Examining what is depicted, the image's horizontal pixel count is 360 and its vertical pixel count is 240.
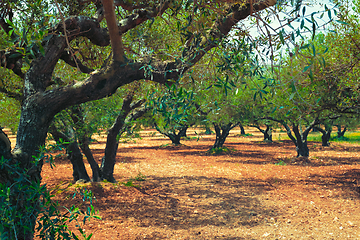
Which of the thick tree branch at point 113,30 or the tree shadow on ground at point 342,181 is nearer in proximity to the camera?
the thick tree branch at point 113,30

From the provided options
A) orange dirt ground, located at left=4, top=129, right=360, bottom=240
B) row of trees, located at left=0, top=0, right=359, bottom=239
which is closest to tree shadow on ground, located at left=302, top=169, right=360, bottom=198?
orange dirt ground, located at left=4, top=129, right=360, bottom=240

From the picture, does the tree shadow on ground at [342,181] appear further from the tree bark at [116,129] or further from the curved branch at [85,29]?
the curved branch at [85,29]

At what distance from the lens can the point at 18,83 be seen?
9281 millimetres

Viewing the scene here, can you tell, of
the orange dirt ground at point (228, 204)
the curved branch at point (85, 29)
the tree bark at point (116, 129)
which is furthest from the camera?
the tree bark at point (116, 129)

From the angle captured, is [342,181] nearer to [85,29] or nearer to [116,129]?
[116,129]

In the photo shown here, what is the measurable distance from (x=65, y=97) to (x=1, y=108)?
14080mm

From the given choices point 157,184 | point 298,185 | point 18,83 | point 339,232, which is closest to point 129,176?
point 157,184

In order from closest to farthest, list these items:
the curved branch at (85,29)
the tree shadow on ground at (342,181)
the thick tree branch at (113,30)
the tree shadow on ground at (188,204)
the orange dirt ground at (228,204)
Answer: the thick tree branch at (113,30) → the curved branch at (85,29) → the orange dirt ground at (228,204) → the tree shadow on ground at (188,204) → the tree shadow on ground at (342,181)

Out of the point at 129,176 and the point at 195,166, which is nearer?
the point at 129,176

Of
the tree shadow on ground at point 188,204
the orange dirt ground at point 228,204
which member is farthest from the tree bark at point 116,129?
the tree shadow on ground at point 188,204

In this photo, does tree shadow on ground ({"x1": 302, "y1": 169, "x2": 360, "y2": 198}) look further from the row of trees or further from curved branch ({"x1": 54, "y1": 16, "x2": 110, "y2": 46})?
curved branch ({"x1": 54, "y1": 16, "x2": 110, "y2": 46})

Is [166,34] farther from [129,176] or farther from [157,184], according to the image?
[129,176]

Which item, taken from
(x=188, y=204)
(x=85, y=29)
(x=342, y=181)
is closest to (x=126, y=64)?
(x=85, y=29)

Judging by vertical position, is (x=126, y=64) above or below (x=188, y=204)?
above
